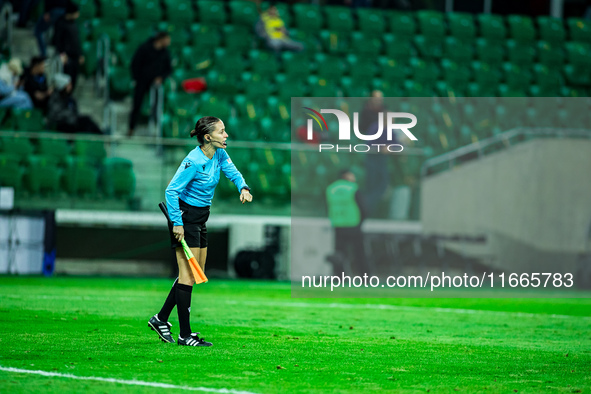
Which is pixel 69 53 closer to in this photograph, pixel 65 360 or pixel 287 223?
pixel 287 223

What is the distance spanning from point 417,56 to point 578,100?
560 cm

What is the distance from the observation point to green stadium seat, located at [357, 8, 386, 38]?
852 inches

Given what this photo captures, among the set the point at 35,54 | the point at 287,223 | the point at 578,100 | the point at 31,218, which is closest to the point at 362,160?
Answer: the point at 287,223

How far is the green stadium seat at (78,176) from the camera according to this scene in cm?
1520

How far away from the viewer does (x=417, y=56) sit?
853 inches

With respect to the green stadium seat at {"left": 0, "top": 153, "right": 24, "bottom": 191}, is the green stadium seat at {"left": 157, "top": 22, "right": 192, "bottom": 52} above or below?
above

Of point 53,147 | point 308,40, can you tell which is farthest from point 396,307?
point 308,40

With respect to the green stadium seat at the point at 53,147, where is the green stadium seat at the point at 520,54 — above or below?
above

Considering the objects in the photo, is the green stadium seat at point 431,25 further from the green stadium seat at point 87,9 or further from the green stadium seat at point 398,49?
the green stadium seat at point 87,9

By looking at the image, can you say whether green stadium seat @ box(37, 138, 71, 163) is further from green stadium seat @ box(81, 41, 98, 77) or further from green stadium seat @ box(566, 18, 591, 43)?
green stadium seat @ box(566, 18, 591, 43)

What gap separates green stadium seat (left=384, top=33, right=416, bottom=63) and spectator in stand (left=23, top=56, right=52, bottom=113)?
8.31 m

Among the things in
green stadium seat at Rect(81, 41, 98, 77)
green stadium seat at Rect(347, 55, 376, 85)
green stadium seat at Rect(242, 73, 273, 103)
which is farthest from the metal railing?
green stadium seat at Rect(81, 41, 98, 77)

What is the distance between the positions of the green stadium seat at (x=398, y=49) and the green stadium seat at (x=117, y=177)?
8.40 m

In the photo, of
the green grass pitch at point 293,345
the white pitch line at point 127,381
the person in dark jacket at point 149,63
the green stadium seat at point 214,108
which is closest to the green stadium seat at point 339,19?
the green stadium seat at point 214,108
